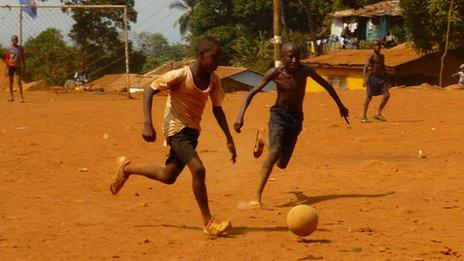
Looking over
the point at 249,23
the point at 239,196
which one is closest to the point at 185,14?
the point at 249,23

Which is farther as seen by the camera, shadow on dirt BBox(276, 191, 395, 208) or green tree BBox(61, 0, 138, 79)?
green tree BBox(61, 0, 138, 79)

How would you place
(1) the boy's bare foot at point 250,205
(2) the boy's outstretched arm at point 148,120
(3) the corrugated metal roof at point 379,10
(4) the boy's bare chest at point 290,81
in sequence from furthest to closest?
(3) the corrugated metal roof at point 379,10 < (4) the boy's bare chest at point 290,81 < (1) the boy's bare foot at point 250,205 < (2) the boy's outstretched arm at point 148,120

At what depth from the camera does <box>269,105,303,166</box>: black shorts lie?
7.97 meters

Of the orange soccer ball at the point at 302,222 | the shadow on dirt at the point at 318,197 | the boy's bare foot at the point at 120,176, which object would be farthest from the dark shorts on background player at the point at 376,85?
the orange soccer ball at the point at 302,222

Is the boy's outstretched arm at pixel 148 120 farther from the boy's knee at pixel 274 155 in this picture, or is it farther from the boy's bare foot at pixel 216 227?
the boy's knee at pixel 274 155

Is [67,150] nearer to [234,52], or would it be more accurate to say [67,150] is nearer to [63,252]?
[63,252]

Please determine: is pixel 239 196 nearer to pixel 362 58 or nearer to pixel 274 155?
pixel 274 155

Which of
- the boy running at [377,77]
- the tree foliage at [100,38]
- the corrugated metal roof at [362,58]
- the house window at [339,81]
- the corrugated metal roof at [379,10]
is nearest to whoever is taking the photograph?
the boy running at [377,77]

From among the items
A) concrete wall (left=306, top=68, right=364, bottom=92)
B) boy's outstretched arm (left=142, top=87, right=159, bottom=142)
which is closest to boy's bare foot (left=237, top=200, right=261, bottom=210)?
boy's outstretched arm (left=142, top=87, right=159, bottom=142)

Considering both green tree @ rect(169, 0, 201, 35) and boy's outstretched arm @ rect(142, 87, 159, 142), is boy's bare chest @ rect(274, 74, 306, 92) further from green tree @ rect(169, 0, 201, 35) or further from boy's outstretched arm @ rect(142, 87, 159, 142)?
green tree @ rect(169, 0, 201, 35)

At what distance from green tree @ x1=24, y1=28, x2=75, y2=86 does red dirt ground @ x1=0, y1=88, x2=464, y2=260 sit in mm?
21122

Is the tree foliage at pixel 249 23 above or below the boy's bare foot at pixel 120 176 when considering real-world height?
below

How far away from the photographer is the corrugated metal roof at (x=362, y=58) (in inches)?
1468

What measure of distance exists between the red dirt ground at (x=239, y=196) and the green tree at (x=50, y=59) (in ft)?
69.3
